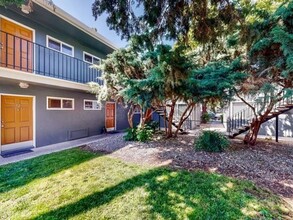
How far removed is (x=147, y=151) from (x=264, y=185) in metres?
3.76

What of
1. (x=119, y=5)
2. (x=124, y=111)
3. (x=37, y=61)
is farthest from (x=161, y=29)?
(x=124, y=111)

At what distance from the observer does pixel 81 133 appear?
1080cm

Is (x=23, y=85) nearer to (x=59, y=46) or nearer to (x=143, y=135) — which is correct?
(x=59, y=46)

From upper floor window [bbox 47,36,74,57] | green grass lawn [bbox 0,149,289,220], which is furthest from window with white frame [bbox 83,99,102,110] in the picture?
green grass lawn [bbox 0,149,289,220]

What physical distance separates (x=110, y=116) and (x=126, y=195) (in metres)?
10.2

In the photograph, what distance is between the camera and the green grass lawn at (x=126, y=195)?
3.20m

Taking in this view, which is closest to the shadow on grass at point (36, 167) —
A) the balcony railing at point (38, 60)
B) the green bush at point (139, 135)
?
the green bush at point (139, 135)

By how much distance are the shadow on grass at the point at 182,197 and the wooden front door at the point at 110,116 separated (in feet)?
29.8

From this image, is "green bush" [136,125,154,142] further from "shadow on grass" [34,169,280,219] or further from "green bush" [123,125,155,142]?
"shadow on grass" [34,169,280,219]

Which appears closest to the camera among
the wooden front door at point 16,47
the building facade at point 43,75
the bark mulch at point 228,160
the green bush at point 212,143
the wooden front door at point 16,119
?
the bark mulch at point 228,160

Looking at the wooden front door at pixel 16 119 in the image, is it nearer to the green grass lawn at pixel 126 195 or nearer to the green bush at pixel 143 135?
the green grass lawn at pixel 126 195

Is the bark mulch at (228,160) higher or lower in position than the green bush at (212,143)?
lower

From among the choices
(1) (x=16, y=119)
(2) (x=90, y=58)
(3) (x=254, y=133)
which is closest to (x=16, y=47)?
(1) (x=16, y=119)

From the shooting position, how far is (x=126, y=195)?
3785 mm
